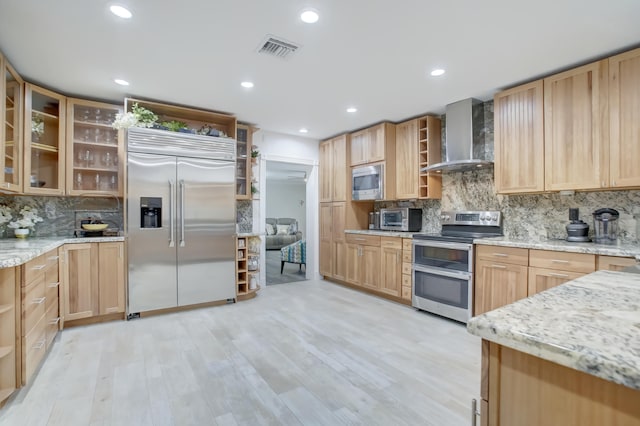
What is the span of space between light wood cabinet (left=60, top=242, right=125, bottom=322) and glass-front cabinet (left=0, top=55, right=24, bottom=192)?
30.1 inches

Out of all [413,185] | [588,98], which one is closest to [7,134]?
[413,185]

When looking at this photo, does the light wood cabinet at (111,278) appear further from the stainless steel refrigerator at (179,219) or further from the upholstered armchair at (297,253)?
the upholstered armchair at (297,253)

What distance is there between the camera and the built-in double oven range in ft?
11.2

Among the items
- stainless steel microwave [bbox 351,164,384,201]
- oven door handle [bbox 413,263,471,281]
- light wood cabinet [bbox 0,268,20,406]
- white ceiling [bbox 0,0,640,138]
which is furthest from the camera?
stainless steel microwave [bbox 351,164,384,201]

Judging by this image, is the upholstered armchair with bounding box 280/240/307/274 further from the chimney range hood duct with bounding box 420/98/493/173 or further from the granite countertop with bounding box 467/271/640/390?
the granite countertop with bounding box 467/271/640/390

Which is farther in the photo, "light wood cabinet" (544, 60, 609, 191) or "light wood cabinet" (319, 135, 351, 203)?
"light wood cabinet" (319, 135, 351, 203)

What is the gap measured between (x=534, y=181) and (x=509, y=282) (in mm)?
1007

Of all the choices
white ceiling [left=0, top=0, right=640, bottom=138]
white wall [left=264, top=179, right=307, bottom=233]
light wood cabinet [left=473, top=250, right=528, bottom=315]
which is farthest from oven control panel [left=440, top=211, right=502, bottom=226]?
white wall [left=264, top=179, right=307, bottom=233]

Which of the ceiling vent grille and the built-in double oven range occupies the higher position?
the ceiling vent grille

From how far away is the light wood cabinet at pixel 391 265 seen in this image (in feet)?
13.8

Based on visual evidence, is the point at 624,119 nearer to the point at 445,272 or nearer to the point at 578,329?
the point at 445,272

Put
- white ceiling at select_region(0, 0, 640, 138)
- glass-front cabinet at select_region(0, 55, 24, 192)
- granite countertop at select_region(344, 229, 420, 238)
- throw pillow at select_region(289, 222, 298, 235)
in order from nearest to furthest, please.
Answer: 1. white ceiling at select_region(0, 0, 640, 138)
2. glass-front cabinet at select_region(0, 55, 24, 192)
3. granite countertop at select_region(344, 229, 420, 238)
4. throw pillow at select_region(289, 222, 298, 235)

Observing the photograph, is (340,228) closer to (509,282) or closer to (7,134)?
(509,282)

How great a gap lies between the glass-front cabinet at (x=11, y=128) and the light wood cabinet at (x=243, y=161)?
90.0 inches
